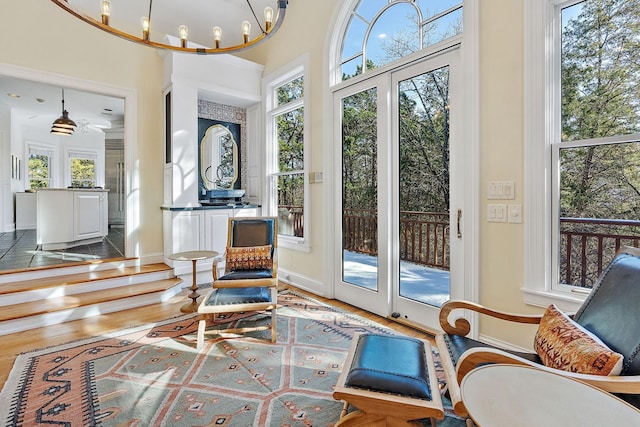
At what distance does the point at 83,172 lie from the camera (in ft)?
31.0

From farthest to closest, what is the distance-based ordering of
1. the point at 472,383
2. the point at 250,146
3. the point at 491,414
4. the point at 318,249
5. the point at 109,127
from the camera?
the point at 109,127
the point at 250,146
the point at 318,249
the point at 472,383
the point at 491,414

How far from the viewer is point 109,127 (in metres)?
8.66

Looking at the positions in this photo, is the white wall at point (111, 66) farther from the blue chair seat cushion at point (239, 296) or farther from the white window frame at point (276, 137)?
the blue chair seat cushion at point (239, 296)

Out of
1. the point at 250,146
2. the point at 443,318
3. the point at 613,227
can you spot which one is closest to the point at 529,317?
the point at 443,318

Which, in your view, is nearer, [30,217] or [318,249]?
[318,249]

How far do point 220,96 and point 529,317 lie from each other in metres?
4.72

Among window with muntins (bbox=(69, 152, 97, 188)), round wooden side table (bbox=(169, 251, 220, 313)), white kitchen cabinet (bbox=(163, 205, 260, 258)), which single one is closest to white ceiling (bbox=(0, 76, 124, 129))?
window with muntins (bbox=(69, 152, 97, 188))

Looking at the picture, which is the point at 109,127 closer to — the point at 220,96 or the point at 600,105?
the point at 220,96

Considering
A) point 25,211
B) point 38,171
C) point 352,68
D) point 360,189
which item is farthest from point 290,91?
point 38,171

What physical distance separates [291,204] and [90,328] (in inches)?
106

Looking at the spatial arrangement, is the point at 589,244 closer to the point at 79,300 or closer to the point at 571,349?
the point at 571,349

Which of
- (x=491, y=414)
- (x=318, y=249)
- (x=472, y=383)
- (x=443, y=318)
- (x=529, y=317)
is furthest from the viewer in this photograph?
(x=318, y=249)

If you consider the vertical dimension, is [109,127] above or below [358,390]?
above

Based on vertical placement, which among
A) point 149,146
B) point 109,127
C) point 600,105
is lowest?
point 600,105
